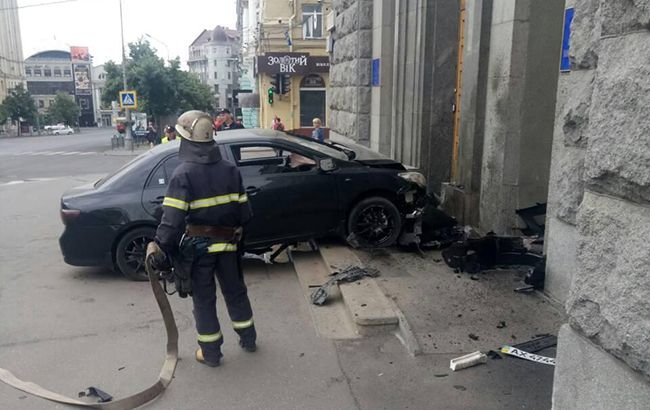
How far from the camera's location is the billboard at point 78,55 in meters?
125

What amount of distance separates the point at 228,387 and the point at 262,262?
357 centimetres

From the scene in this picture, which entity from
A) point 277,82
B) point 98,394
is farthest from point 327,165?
point 277,82

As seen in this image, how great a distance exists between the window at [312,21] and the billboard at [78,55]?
360 feet

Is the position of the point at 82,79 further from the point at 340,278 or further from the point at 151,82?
the point at 340,278

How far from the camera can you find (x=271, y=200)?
23.0 ft

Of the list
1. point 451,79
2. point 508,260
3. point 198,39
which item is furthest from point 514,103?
point 198,39

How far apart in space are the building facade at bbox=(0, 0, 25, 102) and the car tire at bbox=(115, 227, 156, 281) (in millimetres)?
89016

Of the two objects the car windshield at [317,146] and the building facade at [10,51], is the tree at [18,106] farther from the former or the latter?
the car windshield at [317,146]

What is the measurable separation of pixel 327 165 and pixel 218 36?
121 meters

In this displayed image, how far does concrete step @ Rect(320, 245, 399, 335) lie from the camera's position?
5.08 meters

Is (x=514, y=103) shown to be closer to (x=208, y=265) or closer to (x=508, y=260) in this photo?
(x=508, y=260)

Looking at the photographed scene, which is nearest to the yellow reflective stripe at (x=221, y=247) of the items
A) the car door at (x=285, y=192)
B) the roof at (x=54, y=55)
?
the car door at (x=285, y=192)

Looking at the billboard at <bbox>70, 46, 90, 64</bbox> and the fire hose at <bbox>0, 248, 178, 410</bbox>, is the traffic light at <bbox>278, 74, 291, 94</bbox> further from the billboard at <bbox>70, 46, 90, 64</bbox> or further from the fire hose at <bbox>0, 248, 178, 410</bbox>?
the billboard at <bbox>70, 46, 90, 64</bbox>

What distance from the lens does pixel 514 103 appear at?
22.1 feet
